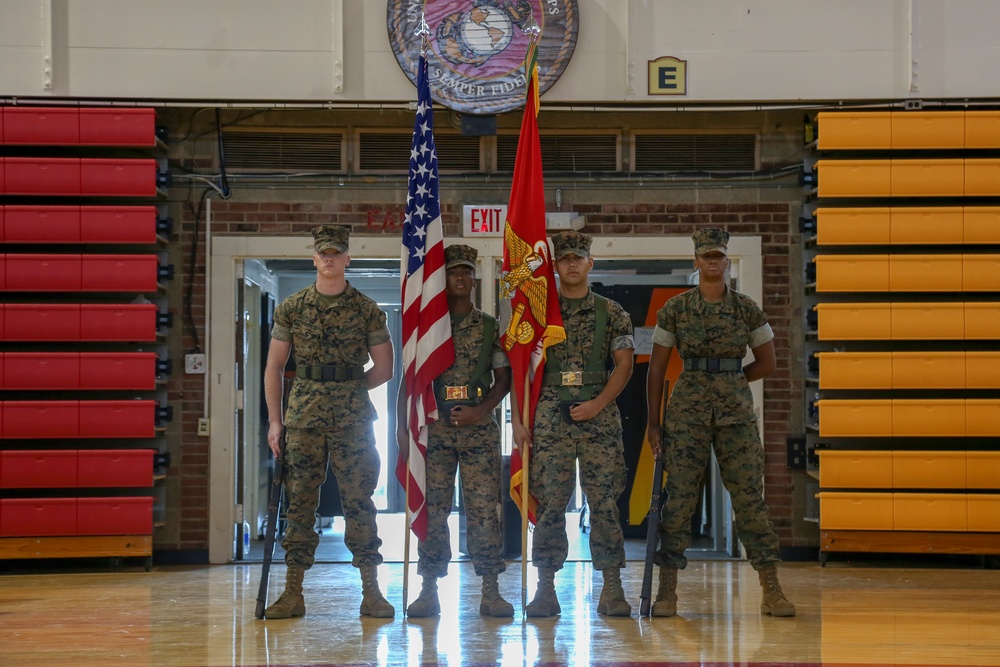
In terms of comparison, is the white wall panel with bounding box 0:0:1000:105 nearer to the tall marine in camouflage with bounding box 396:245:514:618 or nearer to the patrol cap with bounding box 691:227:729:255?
the patrol cap with bounding box 691:227:729:255

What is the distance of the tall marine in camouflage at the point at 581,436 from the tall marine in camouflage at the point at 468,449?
16 centimetres

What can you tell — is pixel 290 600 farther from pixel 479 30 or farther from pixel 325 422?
pixel 479 30

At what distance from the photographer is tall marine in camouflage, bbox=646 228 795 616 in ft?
15.1

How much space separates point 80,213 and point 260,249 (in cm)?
107

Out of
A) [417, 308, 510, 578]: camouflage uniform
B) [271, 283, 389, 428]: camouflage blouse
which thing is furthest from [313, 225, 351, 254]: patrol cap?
[417, 308, 510, 578]: camouflage uniform

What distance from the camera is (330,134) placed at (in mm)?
6773

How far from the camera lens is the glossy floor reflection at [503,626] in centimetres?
383

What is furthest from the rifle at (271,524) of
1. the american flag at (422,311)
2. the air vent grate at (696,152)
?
the air vent grate at (696,152)

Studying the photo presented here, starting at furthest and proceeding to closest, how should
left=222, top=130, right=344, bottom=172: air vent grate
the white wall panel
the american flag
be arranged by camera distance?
left=222, top=130, right=344, bottom=172: air vent grate < the white wall panel < the american flag

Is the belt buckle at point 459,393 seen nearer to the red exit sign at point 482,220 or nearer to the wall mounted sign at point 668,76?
the red exit sign at point 482,220

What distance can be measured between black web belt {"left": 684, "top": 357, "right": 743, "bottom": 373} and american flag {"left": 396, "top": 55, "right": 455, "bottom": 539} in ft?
3.49

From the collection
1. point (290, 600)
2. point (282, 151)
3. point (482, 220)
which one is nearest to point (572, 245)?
point (290, 600)

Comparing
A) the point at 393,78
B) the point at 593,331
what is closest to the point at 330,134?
the point at 393,78

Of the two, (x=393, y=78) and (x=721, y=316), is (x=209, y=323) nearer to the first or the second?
(x=393, y=78)
